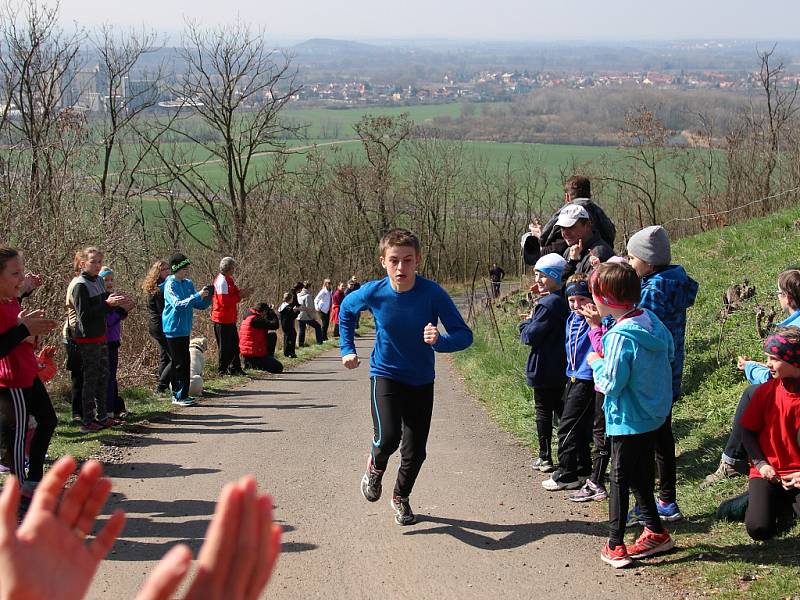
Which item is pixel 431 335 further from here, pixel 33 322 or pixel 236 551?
pixel 236 551

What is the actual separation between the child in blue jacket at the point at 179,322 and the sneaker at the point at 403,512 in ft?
19.2

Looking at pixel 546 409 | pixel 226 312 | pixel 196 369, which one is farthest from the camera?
pixel 226 312

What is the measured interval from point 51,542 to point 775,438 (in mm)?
5099

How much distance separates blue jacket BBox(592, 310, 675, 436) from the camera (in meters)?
5.56

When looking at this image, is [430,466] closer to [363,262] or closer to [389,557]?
[389,557]

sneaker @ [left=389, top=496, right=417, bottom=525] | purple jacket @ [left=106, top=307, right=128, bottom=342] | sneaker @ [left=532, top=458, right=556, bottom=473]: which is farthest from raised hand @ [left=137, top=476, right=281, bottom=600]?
purple jacket @ [left=106, top=307, right=128, bottom=342]

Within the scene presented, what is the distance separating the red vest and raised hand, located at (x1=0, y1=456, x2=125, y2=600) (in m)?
15.1

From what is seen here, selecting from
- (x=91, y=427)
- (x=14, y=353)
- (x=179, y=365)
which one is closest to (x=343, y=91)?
(x=179, y=365)

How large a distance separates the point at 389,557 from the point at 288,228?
172ft

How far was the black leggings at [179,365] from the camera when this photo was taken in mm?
11820

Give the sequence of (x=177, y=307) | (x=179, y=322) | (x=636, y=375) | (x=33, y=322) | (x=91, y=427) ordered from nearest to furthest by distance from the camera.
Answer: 1. (x=636, y=375)
2. (x=33, y=322)
3. (x=91, y=427)
4. (x=177, y=307)
5. (x=179, y=322)

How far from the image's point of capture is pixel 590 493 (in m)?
7.05

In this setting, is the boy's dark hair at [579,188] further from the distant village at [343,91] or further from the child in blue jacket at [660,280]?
the distant village at [343,91]

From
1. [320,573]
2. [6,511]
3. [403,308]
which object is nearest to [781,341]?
[403,308]
